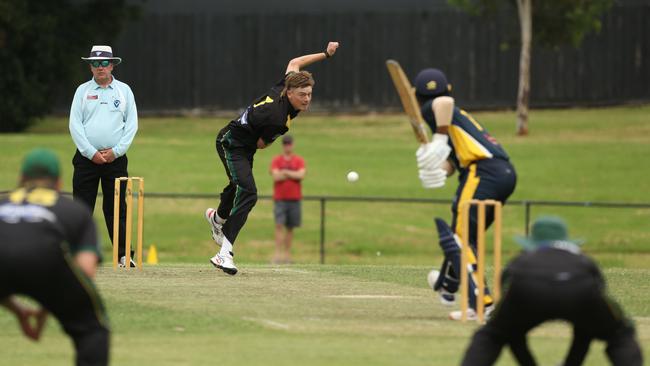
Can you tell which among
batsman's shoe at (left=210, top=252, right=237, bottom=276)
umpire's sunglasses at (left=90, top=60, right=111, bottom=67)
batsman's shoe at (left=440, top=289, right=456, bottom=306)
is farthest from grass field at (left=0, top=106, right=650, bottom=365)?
umpire's sunglasses at (left=90, top=60, right=111, bottom=67)

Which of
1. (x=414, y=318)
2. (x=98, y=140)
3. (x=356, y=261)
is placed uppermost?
(x=98, y=140)

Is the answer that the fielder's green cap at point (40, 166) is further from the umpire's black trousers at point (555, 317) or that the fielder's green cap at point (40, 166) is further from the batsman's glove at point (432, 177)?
the batsman's glove at point (432, 177)

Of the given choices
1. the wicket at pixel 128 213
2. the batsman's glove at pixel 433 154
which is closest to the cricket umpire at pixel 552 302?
the batsman's glove at pixel 433 154

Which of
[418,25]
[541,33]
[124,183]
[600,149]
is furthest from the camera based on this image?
[418,25]

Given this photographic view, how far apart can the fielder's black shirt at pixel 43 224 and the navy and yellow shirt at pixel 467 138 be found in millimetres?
3842

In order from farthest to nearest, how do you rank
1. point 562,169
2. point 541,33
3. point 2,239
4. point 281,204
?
point 541,33 → point 562,169 → point 281,204 → point 2,239

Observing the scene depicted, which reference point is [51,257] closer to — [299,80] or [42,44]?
[299,80]

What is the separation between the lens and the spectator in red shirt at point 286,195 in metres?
23.4

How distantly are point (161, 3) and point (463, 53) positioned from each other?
9.70 m

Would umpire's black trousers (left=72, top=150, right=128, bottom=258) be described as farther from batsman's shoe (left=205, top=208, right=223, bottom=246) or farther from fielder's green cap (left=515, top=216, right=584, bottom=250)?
fielder's green cap (left=515, top=216, right=584, bottom=250)

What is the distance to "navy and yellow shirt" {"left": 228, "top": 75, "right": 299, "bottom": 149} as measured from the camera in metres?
13.3

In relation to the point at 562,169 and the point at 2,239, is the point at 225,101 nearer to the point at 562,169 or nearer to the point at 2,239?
the point at 562,169

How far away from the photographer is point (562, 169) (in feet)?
107

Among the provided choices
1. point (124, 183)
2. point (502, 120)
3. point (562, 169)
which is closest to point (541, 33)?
point (502, 120)
